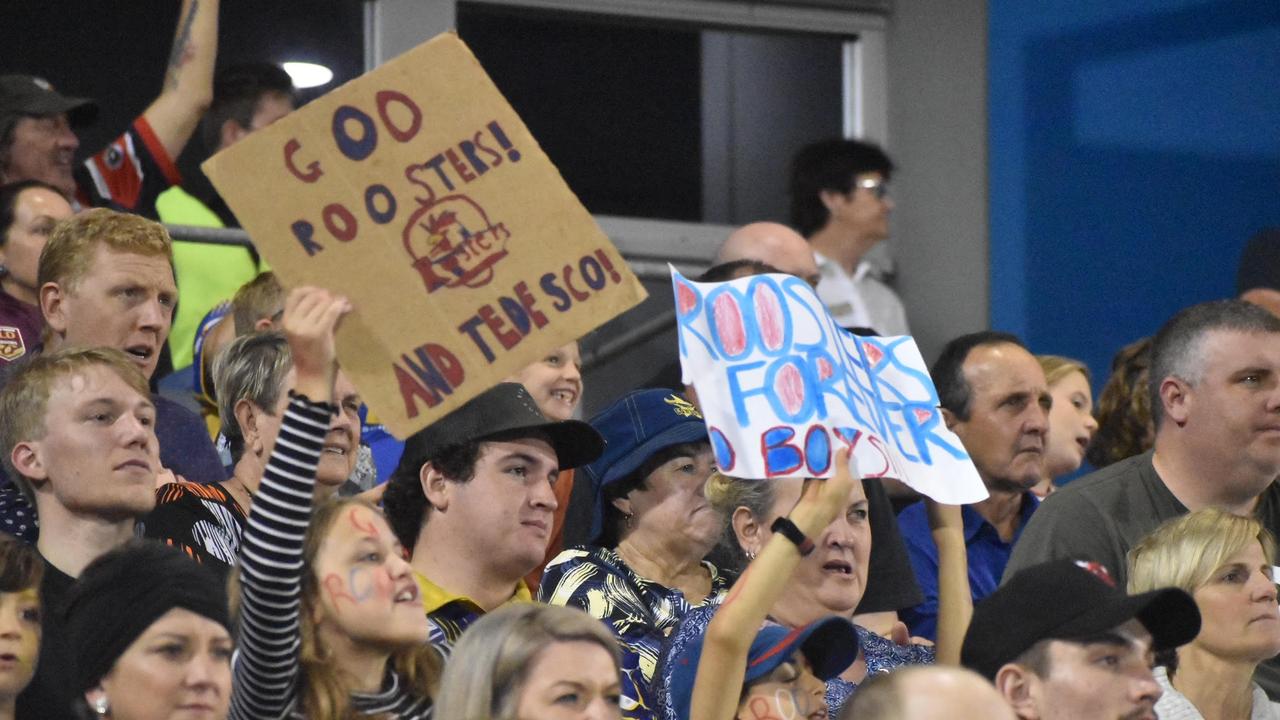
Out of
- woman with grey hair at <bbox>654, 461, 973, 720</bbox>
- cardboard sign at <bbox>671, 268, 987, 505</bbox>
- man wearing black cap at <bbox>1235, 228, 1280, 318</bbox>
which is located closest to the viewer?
cardboard sign at <bbox>671, 268, 987, 505</bbox>

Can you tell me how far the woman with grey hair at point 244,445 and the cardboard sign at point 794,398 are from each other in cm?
94

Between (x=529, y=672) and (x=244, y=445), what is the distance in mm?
1613

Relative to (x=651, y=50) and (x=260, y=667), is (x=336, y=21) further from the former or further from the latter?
(x=260, y=667)

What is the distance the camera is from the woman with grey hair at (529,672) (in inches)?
145

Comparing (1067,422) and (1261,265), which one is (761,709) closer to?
(1067,422)

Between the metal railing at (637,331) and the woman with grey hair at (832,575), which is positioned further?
the metal railing at (637,331)

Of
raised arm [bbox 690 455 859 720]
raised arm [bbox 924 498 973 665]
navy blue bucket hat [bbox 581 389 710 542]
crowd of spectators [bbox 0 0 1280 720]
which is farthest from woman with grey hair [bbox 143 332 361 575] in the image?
raised arm [bbox 924 498 973 665]

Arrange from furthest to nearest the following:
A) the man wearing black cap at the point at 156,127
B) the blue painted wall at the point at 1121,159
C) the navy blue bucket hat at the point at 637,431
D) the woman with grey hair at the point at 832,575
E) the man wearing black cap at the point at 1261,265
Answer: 1. the blue painted wall at the point at 1121,159
2. the man wearing black cap at the point at 1261,265
3. the man wearing black cap at the point at 156,127
4. the navy blue bucket hat at the point at 637,431
5. the woman with grey hair at the point at 832,575

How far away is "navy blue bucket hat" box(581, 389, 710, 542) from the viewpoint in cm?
507

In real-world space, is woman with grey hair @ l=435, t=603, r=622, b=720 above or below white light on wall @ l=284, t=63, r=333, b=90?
below

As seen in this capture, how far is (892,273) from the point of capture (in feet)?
31.2

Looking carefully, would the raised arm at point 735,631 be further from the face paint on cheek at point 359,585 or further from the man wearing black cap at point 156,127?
the man wearing black cap at point 156,127

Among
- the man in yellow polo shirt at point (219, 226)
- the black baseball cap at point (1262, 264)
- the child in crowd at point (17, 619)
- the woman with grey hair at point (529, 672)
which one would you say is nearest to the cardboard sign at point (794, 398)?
the woman with grey hair at point (529, 672)

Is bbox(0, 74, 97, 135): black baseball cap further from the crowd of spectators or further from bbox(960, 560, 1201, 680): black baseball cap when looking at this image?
bbox(960, 560, 1201, 680): black baseball cap
